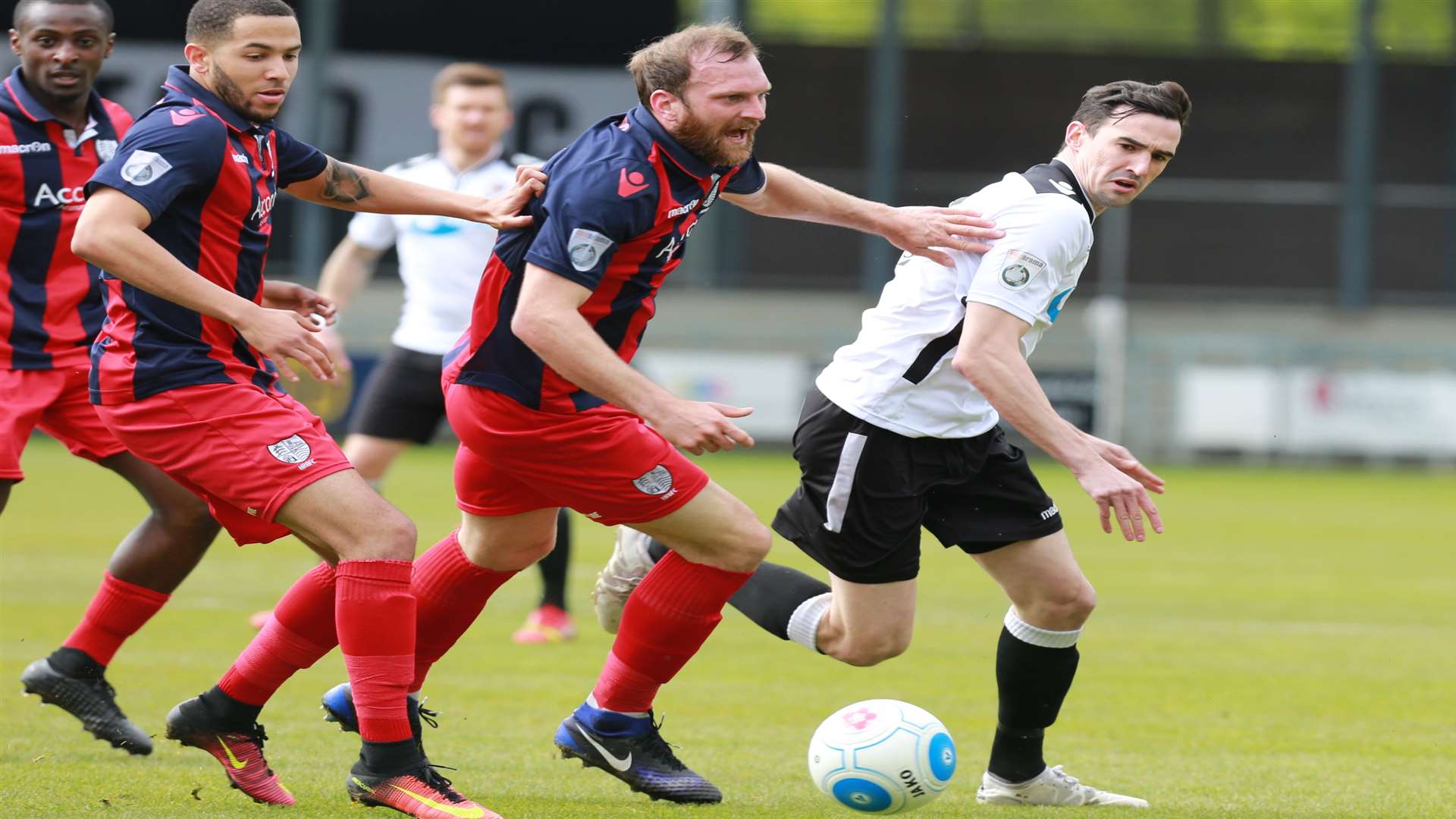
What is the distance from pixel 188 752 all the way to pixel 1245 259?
2783cm

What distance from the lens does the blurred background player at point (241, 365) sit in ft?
13.3

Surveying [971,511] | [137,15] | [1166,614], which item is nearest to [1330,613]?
[1166,614]

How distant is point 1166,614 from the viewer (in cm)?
909

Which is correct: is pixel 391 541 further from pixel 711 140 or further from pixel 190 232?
Result: pixel 711 140

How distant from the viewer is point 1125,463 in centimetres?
443

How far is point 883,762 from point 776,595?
98cm

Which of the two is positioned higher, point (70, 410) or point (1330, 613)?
point (70, 410)

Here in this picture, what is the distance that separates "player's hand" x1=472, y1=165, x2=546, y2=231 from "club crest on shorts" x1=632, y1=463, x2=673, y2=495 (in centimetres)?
67

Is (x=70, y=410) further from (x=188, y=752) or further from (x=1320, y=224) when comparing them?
(x=1320, y=224)

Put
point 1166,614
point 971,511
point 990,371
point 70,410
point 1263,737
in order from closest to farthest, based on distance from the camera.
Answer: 1. point 990,371
2. point 971,511
3. point 70,410
4. point 1263,737
5. point 1166,614

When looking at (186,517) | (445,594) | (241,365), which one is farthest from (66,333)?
(445,594)

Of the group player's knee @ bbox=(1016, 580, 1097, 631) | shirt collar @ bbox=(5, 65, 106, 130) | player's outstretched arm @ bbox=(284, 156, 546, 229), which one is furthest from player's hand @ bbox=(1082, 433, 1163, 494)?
shirt collar @ bbox=(5, 65, 106, 130)

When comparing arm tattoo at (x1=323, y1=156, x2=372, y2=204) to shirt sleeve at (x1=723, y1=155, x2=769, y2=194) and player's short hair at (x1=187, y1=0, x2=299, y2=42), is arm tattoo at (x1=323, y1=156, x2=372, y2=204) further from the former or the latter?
shirt sleeve at (x1=723, y1=155, x2=769, y2=194)

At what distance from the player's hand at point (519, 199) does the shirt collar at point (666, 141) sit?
0.27 m
